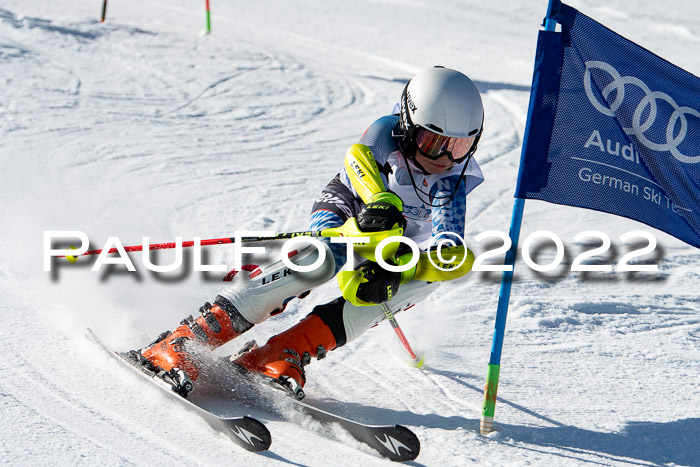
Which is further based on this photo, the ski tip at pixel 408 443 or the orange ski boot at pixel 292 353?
the orange ski boot at pixel 292 353

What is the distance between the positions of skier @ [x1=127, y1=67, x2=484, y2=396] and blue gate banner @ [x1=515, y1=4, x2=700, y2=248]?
0.44m

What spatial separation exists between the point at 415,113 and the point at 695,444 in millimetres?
2070

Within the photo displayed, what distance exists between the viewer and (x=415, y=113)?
396cm

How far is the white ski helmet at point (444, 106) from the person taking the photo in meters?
3.88

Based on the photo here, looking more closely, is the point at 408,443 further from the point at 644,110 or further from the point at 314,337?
the point at 644,110

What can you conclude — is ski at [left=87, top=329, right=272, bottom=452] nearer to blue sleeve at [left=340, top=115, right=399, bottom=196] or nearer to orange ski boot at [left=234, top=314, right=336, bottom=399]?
orange ski boot at [left=234, top=314, right=336, bottom=399]

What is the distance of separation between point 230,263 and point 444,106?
2576mm

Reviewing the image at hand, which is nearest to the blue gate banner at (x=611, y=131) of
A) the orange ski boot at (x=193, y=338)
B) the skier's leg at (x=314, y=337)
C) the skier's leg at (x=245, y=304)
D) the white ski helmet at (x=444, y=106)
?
the white ski helmet at (x=444, y=106)

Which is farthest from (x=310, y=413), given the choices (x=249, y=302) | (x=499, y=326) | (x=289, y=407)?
(x=499, y=326)

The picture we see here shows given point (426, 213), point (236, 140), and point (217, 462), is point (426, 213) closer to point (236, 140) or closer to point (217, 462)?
point (217, 462)

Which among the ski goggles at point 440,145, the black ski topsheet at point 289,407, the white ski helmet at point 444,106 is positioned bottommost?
the black ski topsheet at point 289,407

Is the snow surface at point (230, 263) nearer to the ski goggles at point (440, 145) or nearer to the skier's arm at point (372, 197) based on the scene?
the skier's arm at point (372, 197)

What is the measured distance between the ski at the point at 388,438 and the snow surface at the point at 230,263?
0.07 meters

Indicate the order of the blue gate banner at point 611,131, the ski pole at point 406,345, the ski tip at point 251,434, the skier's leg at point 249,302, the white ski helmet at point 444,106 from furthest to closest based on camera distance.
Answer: the ski pole at point 406,345 → the skier's leg at point 249,302 → the white ski helmet at point 444,106 → the blue gate banner at point 611,131 → the ski tip at point 251,434
